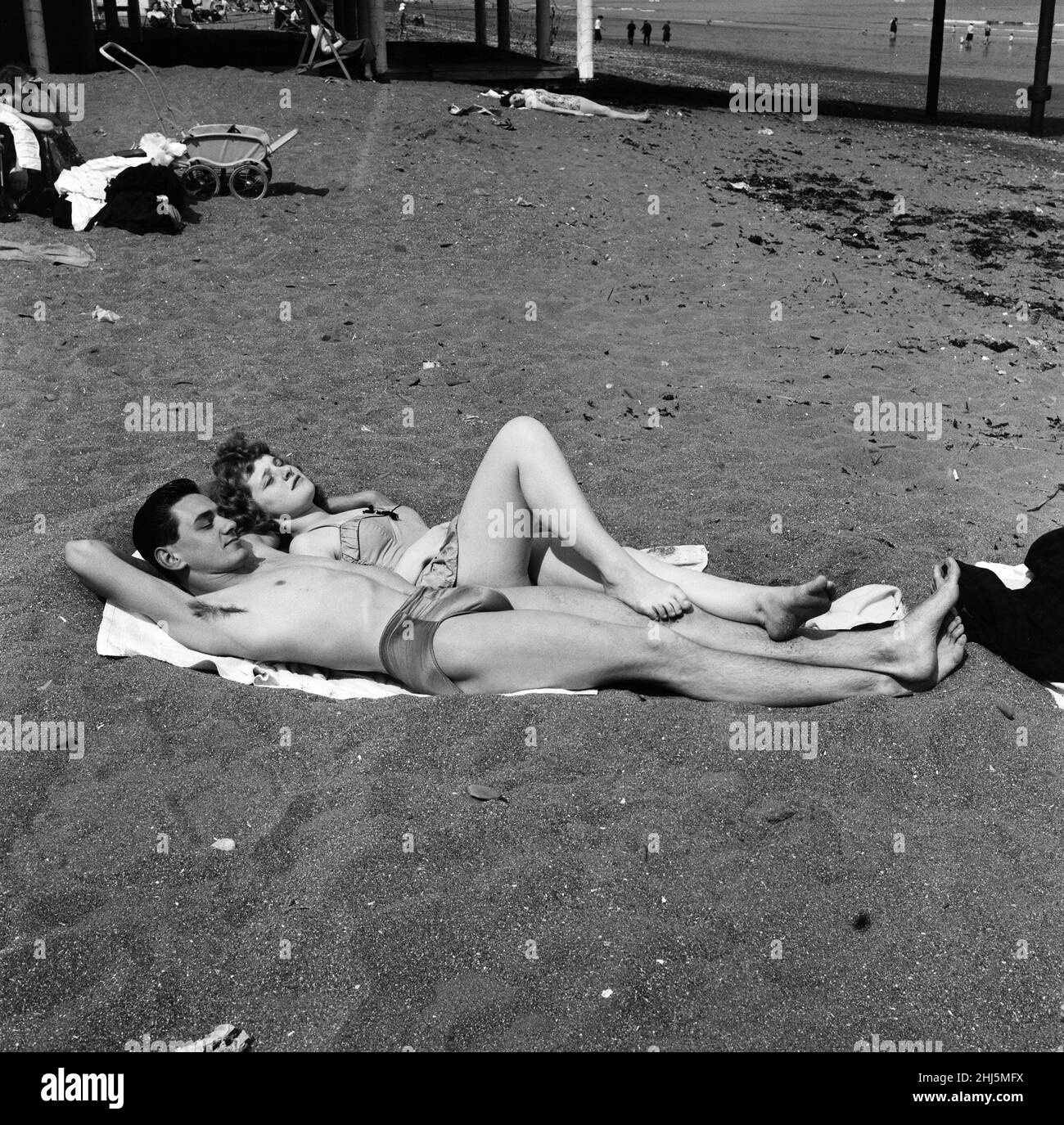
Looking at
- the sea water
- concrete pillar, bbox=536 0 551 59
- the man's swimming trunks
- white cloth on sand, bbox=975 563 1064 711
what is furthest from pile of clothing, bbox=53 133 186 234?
the sea water

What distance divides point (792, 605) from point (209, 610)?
1.82 m

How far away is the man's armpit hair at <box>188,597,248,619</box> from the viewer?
3.56 m

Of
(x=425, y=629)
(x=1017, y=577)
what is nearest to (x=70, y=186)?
(x=425, y=629)

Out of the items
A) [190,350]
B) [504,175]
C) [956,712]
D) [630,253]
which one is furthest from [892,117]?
[956,712]

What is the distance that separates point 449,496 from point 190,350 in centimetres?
258

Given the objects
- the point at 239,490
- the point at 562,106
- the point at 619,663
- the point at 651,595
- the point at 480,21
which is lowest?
the point at 619,663

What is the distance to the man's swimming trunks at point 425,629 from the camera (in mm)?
3338

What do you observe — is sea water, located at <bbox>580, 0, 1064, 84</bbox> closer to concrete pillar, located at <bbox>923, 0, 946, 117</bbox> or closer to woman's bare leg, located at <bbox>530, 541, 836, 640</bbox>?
concrete pillar, located at <bbox>923, 0, 946, 117</bbox>

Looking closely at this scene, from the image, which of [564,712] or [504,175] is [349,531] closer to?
[564,712]

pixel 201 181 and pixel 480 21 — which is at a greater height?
pixel 480 21

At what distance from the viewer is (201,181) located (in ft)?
31.1

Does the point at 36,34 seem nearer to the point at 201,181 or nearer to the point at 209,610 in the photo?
the point at 201,181

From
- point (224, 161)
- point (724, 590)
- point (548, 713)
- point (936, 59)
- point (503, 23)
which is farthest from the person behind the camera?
point (503, 23)

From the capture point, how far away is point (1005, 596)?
11.7ft
